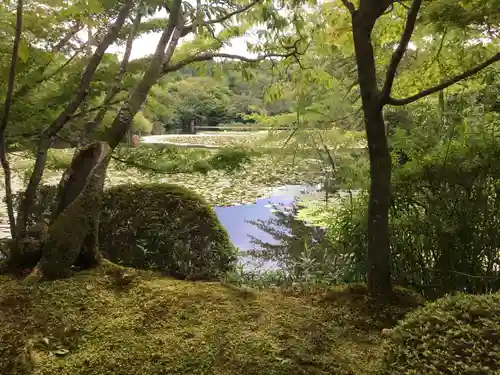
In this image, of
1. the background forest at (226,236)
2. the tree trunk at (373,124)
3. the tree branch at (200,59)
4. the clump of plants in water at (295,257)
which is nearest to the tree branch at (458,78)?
the background forest at (226,236)

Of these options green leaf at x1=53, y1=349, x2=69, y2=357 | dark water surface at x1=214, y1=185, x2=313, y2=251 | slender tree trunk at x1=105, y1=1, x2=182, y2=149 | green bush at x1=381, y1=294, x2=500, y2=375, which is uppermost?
slender tree trunk at x1=105, y1=1, x2=182, y2=149

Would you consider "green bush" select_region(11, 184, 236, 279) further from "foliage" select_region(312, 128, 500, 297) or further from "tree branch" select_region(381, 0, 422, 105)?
"tree branch" select_region(381, 0, 422, 105)

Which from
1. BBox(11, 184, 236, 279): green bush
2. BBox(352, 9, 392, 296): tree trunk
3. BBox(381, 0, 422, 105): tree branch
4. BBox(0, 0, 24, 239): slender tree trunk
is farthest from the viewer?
BBox(11, 184, 236, 279): green bush

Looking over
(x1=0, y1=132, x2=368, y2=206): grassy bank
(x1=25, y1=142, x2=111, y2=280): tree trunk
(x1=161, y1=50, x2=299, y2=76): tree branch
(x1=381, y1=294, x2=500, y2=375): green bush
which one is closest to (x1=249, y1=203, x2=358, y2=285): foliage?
(x1=0, y1=132, x2=368, y2=206): grassy bank

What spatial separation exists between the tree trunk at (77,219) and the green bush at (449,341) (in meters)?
1.56

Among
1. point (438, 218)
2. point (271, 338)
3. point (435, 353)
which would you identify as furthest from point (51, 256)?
point (438, 218)

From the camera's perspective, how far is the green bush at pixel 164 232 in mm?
2887

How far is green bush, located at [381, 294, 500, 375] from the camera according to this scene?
0.88 metres

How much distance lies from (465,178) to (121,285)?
193cm

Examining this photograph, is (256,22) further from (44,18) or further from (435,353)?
(435,353)

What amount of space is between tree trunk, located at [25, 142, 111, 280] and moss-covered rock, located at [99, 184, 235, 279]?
754mm

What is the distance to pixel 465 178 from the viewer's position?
2180 millimetres

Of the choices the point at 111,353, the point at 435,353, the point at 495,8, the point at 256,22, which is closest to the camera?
the point at 435,353

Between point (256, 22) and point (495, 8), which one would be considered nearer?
point (495, 8)
